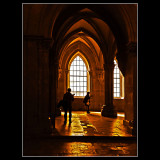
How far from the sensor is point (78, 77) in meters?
19.6

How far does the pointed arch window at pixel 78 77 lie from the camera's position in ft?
63.9

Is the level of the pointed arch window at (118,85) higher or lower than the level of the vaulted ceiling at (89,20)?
lower

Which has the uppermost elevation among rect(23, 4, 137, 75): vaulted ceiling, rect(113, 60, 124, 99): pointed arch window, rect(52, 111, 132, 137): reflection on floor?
rect(23, 4, 137, 75): vaulted ceiling

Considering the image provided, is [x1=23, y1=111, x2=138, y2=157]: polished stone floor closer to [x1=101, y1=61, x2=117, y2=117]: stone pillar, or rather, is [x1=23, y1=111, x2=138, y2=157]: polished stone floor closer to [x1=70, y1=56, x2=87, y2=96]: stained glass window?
[x1=101, y1=61, x2=117, y2=117]: stone pillar

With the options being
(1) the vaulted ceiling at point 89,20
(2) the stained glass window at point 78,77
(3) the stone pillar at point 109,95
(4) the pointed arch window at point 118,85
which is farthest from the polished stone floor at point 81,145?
(2) the stained glass window at point 78,77

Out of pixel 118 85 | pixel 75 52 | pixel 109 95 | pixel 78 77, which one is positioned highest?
pixel 75 52

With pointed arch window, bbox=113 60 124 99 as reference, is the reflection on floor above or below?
below

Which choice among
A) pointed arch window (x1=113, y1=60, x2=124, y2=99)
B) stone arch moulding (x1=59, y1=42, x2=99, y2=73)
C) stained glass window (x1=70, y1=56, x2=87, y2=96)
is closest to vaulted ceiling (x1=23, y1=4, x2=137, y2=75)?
stone arch moulding (x1=59, y1=42, x2=99, y2=73)

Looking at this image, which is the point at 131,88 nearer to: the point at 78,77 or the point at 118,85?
the point at 118,85

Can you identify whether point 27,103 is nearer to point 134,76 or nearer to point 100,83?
point 134,76

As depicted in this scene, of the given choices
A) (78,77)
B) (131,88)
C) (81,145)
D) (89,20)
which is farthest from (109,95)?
(78,77)

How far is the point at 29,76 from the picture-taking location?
593 centimetres

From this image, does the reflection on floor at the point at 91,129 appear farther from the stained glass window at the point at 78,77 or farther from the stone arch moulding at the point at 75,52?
the stained glass window at the point at 78,77

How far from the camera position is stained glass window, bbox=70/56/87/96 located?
19469mm
